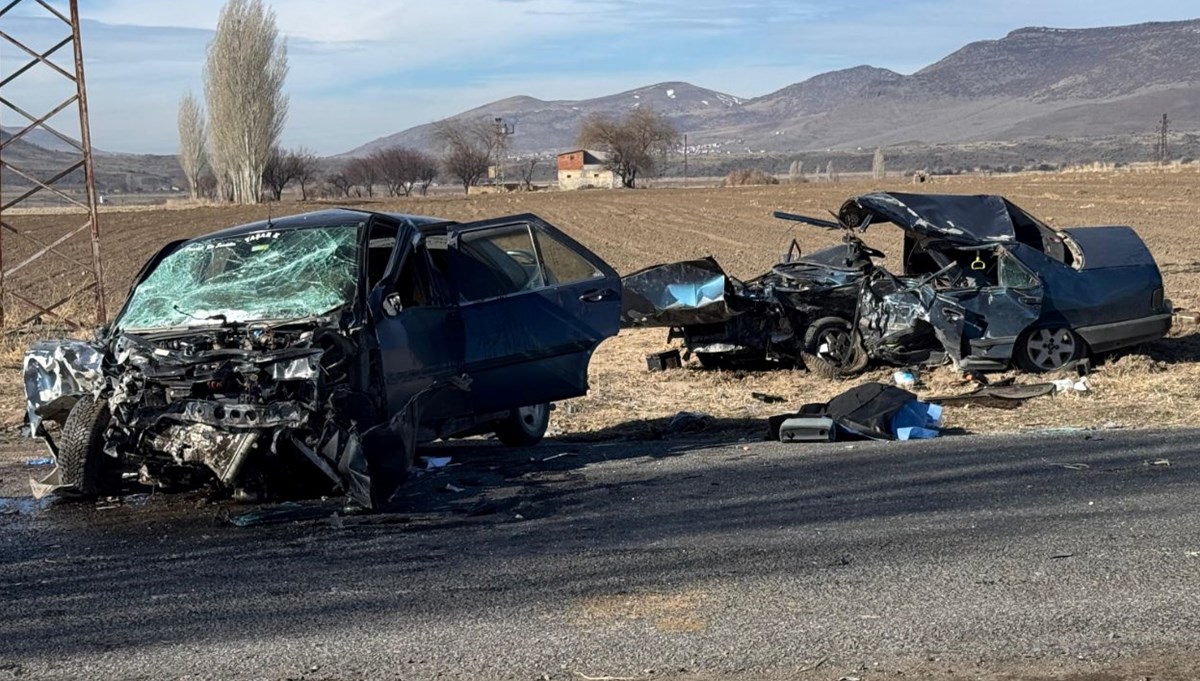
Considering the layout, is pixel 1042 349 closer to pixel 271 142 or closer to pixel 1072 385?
pixel 1072 385

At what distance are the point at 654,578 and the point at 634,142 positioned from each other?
131m

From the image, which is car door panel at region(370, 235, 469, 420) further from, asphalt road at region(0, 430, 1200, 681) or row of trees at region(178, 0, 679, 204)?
row of trees at region(178, 0, 679, 204)

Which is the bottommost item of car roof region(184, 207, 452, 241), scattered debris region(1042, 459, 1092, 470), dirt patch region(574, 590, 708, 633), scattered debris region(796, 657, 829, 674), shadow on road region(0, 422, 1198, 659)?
scattered debris region(1042, 459, 1092, 470)

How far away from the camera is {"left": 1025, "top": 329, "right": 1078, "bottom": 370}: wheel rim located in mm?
12445

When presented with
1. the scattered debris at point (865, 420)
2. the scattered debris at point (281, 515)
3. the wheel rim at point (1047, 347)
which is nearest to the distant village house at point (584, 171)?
the wheel rim at point (1047, 347)

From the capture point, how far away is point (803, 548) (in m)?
6.52

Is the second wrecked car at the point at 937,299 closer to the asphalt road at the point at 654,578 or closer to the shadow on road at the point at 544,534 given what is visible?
the shadow on road at the point at 544,534

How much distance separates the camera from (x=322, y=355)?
7.32 meters

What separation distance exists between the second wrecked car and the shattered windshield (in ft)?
16.0

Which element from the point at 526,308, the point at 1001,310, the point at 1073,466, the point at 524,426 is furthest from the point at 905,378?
the point at 526,308

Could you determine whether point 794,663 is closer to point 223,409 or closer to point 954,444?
point 223,409

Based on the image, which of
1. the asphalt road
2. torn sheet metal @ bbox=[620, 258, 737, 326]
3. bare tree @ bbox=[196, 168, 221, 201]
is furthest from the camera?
bare tree @ bbox=[196, 168, 221, 201]

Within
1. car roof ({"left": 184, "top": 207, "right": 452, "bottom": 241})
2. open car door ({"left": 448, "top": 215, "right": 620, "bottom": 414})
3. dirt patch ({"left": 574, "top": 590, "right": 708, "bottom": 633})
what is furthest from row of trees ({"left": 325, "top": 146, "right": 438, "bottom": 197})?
dirt patch ({"left": 574, "top": 590, "right": 708, "bottom": 633})

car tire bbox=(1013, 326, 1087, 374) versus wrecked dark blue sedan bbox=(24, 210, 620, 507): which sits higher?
wrecked dark blue sedan bbox=(24, 210, 620, 507)
